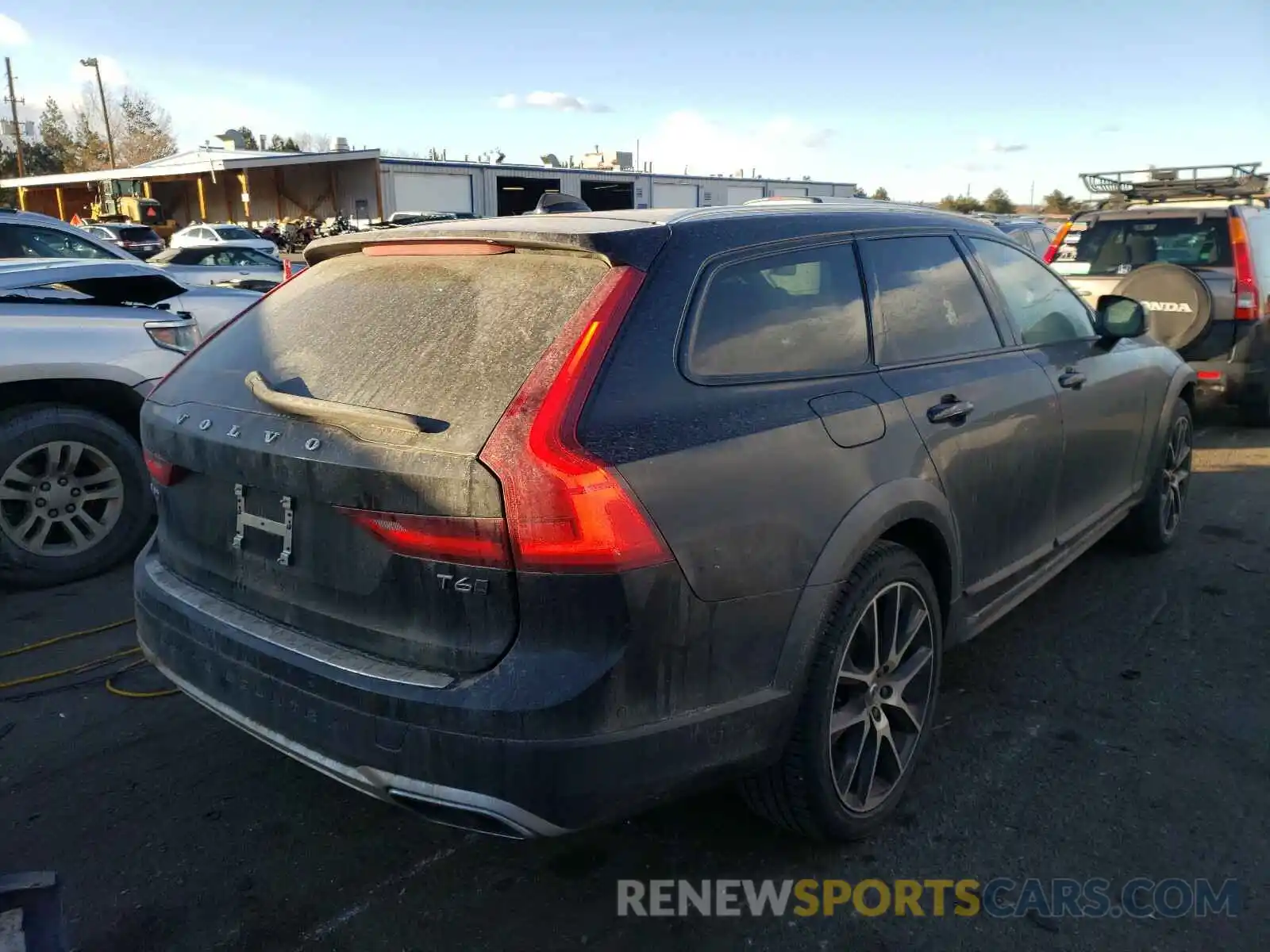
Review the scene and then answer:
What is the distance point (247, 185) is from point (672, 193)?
20426mm

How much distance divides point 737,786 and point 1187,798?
4.80 ft

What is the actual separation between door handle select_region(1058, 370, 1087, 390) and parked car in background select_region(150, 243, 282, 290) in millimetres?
11437

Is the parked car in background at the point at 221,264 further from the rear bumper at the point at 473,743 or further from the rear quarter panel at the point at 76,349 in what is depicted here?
the rear bumper at the point at 473,743

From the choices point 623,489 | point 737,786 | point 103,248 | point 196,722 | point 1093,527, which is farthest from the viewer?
point 103,248

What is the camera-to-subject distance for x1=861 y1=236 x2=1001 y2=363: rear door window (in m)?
3.14

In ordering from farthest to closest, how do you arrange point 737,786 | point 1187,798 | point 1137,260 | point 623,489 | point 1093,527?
point 1137,260 → point 1093,527 → point 1187,798 → point 737,786 → point 623,489

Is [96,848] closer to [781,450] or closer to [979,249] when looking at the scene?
[781,450]

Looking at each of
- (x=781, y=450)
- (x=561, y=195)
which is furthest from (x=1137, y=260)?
(x=781, y=450)

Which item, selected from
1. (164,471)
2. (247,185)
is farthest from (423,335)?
(247,185)

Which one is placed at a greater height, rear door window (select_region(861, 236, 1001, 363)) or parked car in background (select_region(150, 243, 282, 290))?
rear door window (select_region(861, 236, 1001, 363))

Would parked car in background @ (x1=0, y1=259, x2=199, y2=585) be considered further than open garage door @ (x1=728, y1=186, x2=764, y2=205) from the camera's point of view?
No

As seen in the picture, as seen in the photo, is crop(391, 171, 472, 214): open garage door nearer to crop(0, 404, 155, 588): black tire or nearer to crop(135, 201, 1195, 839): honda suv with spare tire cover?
crop(0, 404, 155, 588): black tire

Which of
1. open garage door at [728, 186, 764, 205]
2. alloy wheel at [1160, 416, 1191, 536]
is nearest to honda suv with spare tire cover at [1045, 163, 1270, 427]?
alloy wheel at [1160, 416, 1191, 536]

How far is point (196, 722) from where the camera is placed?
11.6 ft
